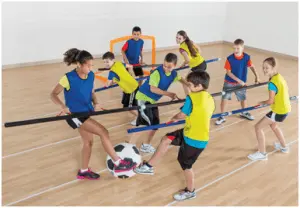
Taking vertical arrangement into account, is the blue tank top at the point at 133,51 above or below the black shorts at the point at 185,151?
above

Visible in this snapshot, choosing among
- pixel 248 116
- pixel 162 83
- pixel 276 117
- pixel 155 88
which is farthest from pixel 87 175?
pixel 248 116

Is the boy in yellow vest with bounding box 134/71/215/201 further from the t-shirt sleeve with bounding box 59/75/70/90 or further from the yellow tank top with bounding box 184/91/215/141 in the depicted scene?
the t-shirt sleeve with bounding box 59/75/70/90

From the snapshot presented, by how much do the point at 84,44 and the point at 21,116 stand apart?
12.4 feet

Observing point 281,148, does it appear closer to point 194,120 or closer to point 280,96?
point 280,96

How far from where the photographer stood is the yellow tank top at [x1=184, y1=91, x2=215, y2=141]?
296cm

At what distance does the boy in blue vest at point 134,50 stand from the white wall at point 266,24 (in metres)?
5.44

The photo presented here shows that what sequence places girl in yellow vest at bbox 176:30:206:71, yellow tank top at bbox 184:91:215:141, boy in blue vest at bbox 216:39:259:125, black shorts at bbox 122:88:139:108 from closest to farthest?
1. yellow tank top at bbox 184:91:215:141
2. black shorts at bbox 122:88:139:108
3. boy in blue vest at bbox 216:39:259:125
4. girl in yellow vest at bbox 176:30:206:71

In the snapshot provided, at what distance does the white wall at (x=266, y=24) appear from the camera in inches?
378

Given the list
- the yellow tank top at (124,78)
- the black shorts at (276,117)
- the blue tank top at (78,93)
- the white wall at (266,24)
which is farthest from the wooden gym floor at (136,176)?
the white wall at (266,24)

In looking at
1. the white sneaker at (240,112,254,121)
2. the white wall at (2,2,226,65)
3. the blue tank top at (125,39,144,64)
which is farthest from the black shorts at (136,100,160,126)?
the white wall at (2,2,226,65)

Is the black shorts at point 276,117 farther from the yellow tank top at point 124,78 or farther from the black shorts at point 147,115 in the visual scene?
the yellow tank top at point 124,78

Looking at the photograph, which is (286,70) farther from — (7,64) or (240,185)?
(7,64)

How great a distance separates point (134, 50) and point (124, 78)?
1569 mm

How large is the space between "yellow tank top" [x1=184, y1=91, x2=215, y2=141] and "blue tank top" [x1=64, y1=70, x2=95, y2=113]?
94 centimetres
